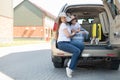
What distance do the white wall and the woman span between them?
108 ft

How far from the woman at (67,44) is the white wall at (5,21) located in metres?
33.0

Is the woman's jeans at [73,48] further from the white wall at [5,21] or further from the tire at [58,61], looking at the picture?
the white wall at [5,21]

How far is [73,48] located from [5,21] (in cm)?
3485

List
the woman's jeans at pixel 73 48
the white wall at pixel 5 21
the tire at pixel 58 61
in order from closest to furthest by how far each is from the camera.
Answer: the woman's jeans at pixel 73 48 → the tire at pixel 58 61 → the white wall at pixel 5 21

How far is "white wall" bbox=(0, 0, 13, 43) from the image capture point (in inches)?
1644

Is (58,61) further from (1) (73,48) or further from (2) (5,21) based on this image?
(2) (5,21)

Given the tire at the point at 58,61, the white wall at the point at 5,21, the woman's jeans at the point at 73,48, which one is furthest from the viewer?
the white wall at the point at 5,21

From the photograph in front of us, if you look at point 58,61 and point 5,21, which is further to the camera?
point 5,21

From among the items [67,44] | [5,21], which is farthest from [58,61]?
[5,21]

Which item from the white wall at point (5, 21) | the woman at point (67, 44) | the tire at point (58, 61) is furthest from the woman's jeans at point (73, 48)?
the white wall at point (5, 21)

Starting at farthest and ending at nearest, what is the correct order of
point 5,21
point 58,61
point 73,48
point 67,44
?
1. point 5,21
2. point 58,61
3. point 67,44
4. point 73,48

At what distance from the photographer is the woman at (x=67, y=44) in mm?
8789

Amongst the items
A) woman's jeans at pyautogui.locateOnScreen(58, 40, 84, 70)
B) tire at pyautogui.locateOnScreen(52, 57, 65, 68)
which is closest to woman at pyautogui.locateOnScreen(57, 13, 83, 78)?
woman's jeans at pyautogui.locateOnScreen(58, 40, 84, 70)

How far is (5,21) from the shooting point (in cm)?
4291
